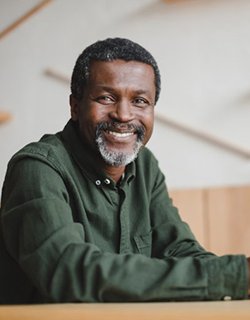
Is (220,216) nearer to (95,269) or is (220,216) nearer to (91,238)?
(91,238)

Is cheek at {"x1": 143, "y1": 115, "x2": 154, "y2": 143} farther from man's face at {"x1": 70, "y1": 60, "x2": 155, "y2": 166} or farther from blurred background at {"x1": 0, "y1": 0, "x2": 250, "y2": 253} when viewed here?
blurred background at {"x1": 0, "y1": 0, "x2": 250, "y2": 253}

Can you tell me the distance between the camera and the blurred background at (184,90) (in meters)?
2.58

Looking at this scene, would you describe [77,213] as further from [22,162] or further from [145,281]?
[145,281]

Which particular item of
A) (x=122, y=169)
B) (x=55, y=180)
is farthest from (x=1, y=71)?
(x=55, y=180)

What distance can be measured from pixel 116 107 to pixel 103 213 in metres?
0.23

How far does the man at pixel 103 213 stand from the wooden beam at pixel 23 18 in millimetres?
1269

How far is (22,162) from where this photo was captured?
132cm

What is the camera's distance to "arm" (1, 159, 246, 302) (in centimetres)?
106

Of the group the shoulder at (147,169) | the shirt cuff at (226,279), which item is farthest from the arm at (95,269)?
the shoulder at (147,169)

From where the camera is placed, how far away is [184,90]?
266cm

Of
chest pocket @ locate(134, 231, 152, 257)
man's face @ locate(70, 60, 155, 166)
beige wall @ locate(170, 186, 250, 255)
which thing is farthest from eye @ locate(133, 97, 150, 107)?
beige wall @ locate(170, 186, 250, 255)

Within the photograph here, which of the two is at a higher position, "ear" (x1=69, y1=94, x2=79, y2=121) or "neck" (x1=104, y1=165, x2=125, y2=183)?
"ear" (x1=69, y1=94, x2=79, y2=121)

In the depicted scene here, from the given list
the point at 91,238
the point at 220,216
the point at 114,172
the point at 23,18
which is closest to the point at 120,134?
the point at 114,172

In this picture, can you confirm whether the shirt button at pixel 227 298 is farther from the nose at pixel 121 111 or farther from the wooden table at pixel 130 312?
the nose at pixel 121 111
